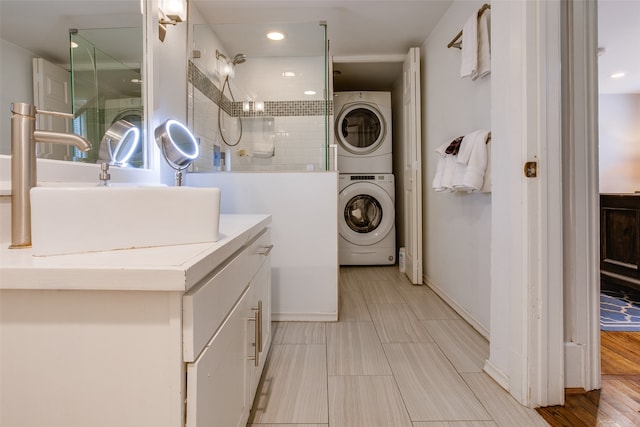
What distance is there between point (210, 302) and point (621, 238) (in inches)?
147

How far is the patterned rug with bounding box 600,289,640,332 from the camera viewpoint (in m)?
2.06

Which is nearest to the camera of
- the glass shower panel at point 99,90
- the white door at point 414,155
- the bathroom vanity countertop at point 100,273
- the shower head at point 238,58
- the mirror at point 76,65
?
the bathroom vanity countertop at point 100,273

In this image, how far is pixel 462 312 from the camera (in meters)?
2.23

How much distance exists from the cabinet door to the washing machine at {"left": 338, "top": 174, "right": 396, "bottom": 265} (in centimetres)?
278

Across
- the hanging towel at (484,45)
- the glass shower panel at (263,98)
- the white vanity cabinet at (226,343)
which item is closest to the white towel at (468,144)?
the hanging towel at (484,45)

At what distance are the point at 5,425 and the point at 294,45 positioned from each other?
2.59 metres

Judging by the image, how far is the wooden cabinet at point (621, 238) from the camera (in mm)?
2861

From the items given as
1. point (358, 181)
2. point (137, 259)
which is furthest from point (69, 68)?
point (358, 181)

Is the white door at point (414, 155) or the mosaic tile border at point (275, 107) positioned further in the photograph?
the white door at point (414, 155)

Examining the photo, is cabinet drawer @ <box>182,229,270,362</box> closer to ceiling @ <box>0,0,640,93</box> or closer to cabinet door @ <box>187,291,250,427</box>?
cabinet door @ <box>187,291,250,427</box>

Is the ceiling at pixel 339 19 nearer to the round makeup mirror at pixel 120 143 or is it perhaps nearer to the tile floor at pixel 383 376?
the round makeup mirror at pixel 120 143

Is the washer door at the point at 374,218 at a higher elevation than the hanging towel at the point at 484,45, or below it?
below

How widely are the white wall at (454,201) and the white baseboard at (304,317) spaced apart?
2.86 feet

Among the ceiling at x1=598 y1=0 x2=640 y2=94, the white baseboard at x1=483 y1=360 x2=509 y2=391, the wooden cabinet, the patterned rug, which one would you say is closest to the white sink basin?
the white baseboard at x1=483 y1=360 x2=509 y2=391
